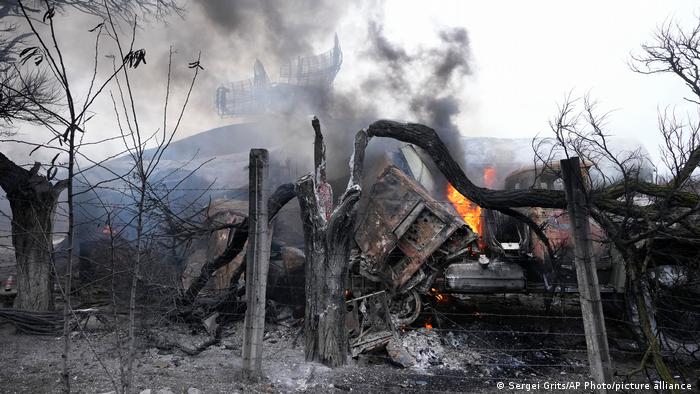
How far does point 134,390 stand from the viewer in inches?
173

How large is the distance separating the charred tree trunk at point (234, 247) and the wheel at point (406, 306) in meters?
2.59

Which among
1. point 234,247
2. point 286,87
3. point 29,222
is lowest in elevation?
point 234,247

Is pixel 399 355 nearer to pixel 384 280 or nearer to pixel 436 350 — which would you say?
pixel 436 350

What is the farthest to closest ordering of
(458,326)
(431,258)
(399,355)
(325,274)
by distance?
(458,326) < (431,258) < (399,355) < (325,274)

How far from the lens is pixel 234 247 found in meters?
7.04

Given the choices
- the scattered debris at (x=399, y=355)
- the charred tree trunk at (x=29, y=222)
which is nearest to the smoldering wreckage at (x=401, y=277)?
the scattered debris at (x=399, y=355)

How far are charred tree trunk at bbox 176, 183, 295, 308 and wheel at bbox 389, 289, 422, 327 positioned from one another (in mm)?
2587

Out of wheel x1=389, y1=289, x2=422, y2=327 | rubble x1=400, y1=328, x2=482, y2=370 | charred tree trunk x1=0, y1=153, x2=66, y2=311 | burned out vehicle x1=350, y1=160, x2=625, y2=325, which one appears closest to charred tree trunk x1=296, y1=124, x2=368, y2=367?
rubble x1=400, y1=328, x2=482, y2=370

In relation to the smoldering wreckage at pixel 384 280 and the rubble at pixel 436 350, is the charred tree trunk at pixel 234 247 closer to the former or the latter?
the smoldering wreckage at pixel 384 280

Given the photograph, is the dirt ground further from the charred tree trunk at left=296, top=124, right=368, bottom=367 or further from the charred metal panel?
the charred metal panel

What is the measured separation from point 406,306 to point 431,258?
38.3 inches

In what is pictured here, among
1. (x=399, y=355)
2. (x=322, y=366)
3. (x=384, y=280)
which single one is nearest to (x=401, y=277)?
(x=384, y=280)

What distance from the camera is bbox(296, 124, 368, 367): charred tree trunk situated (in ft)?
17.9

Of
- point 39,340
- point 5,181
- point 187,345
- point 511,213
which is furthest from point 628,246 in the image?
point 5,181
